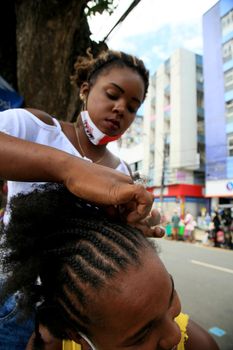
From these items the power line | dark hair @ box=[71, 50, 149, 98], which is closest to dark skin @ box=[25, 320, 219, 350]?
dark hair @ box=[71, 50, 149, 98]

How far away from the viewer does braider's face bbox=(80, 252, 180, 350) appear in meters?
0.88

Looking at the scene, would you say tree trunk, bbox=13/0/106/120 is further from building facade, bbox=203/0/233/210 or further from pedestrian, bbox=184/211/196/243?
pedestrian, bbox=184/211/196/243

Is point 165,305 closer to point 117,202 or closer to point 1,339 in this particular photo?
point 117,202

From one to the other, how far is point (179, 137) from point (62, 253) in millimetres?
24995

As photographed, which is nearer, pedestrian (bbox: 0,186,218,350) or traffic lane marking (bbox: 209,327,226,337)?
pedestrian (bbox: 0,186,218,350)

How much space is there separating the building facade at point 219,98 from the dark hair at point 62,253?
2.84 ft

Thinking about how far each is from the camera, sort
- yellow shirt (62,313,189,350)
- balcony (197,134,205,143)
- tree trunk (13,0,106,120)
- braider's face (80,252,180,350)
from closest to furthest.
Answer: braider's face (80,252,180,350) < yellow shirt (62,313,189,350) < tree trunk (13,0,106,120) < balcony (197,134,205,143)

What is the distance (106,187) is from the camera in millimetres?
782

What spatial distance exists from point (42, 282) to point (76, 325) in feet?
0.56

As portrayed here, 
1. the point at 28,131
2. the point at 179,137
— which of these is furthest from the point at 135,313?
the point at 179,137

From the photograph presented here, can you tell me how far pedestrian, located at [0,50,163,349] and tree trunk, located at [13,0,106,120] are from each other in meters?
0.97

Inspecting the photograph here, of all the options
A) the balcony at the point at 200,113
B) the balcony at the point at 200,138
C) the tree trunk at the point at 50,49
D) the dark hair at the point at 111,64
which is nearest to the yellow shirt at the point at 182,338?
the dark hair at the point at 111,64

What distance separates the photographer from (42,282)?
1.04m

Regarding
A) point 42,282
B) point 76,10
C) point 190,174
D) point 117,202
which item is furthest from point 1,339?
point 190,174
